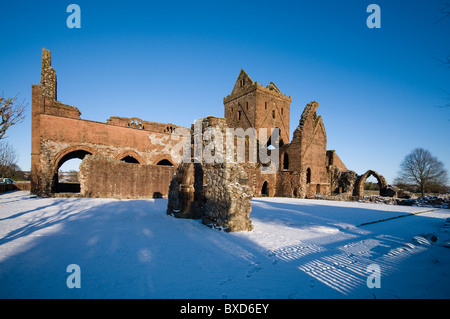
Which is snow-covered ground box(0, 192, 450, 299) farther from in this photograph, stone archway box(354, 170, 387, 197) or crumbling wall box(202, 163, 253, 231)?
stone archway box(354, 170, 387, 197)

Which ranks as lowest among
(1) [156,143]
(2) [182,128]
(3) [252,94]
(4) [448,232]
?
(4) [448,232]

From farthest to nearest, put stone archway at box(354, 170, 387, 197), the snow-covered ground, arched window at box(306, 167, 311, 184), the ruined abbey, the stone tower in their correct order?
the stone tower
arched window at box(306, 167, 311, 184)
stone archway at box(354, 170, 387, 197)
the ruined abbey
the snow-covered ground

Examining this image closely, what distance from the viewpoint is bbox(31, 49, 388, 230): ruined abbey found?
848cm

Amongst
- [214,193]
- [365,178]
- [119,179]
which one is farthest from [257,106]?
[214,193]

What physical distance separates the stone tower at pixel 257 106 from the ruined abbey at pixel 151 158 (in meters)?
0.19

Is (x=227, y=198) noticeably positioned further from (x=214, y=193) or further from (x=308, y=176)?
(x=308, y=176)

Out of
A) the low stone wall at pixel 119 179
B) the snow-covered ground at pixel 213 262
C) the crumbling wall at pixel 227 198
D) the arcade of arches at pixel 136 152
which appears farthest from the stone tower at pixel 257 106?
the snow-covered ground at pixel 213 262

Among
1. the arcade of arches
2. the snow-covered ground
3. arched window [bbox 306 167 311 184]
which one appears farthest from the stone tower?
the snow-covered ground

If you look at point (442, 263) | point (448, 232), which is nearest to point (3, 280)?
point (442, 263)

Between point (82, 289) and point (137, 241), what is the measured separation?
2042 millimetres

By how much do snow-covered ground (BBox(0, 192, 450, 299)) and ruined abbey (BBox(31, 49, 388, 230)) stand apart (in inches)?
87.0

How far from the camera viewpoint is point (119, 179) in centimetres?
1370
